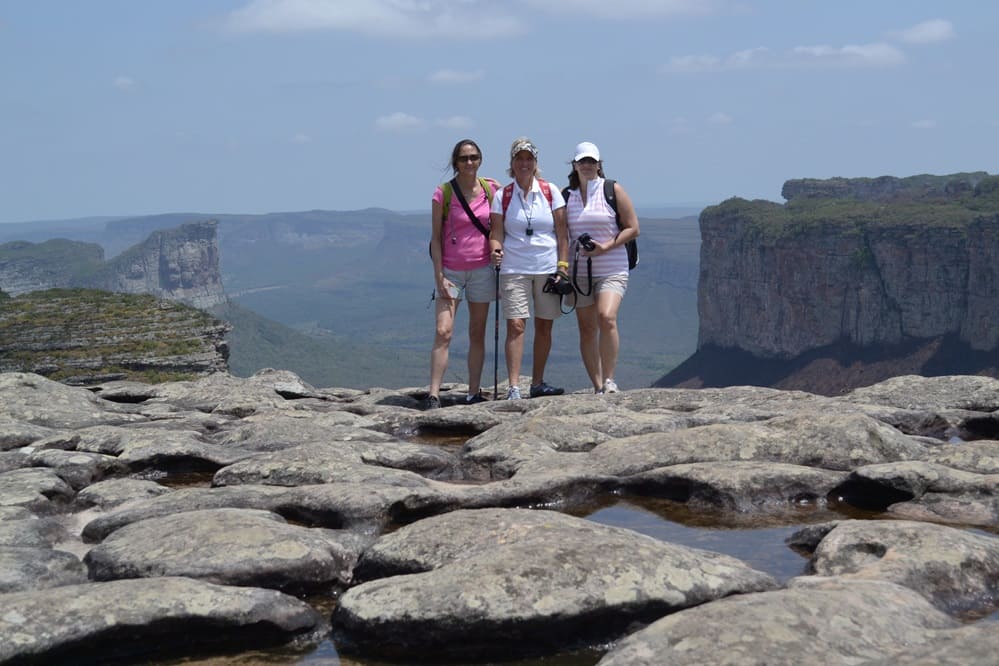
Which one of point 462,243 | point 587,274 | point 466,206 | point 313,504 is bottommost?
point 313,504

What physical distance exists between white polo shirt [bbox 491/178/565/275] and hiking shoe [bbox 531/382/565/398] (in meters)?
2.16

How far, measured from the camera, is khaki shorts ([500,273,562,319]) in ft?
57.4

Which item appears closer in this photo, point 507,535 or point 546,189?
point 507,535

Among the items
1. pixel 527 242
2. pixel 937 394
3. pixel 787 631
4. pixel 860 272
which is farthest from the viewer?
pixel 860 272

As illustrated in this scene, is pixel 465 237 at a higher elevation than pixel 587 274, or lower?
higher

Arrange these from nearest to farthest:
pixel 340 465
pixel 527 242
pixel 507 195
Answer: pixel 340 465 < pixel 507 195 < pixel 527 242

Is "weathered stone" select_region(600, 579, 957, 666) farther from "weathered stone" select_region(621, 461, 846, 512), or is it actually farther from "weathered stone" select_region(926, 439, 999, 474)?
"weathered stone" select_region(926, 439, 999, 474)

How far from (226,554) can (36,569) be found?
145 cm

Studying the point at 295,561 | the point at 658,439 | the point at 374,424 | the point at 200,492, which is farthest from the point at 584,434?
the point at 295,561

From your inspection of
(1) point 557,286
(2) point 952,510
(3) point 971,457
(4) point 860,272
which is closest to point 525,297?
(1) point 557,286

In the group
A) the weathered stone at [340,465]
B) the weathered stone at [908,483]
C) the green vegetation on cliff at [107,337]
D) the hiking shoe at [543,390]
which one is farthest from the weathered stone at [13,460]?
the green vegetation on cliff at [107,337]

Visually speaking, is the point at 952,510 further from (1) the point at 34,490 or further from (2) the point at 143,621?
(1) the point at 34,490

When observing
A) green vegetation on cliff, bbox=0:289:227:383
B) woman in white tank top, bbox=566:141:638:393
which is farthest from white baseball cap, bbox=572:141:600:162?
green vegetation on cliff, bbox=0:289:227:383

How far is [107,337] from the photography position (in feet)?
161
